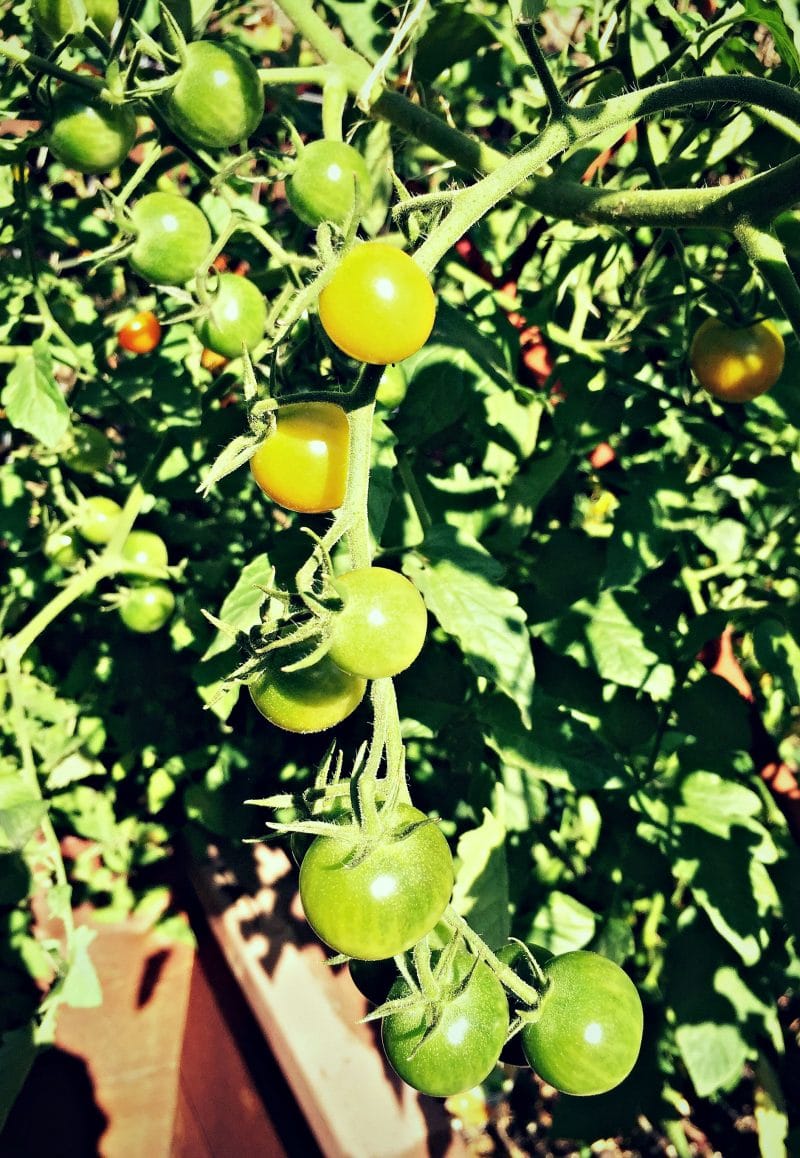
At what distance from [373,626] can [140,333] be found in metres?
0.94

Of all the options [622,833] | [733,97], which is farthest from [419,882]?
[622,833]

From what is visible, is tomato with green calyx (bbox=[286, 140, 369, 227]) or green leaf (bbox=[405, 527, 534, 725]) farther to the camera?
green leaf (bbox=[405, 527, 534, 725])

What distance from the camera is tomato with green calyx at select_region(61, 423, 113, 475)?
4.21 feet

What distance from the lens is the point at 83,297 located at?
1428 mm

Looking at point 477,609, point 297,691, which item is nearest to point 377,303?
point 297,691

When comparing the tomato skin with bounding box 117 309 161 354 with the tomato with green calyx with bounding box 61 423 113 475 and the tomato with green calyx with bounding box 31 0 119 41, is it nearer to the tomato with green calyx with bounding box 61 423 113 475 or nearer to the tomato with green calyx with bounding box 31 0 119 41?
the tomato with green calyx with bounding box 61 423 113 475

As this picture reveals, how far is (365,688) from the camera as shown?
0.66 m

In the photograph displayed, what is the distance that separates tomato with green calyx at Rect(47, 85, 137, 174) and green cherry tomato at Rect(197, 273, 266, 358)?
6.7 inches

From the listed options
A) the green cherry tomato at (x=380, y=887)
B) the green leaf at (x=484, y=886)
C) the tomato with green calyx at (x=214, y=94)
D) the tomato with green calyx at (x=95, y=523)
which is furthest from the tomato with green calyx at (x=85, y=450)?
the green cherry tomato at (x=380, y=887)

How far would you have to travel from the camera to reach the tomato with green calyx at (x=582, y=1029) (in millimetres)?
649

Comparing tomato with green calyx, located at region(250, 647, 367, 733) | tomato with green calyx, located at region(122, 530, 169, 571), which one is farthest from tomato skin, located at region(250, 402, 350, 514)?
tomato with green calyx, located at region(122, 530, 169, 571)

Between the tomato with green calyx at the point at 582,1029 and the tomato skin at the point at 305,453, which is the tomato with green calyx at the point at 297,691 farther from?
the tomato with green calyx at the point at 582,1029

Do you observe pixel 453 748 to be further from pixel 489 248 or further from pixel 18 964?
pixel 18 964

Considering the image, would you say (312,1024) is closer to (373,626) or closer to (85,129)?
(373,626)
